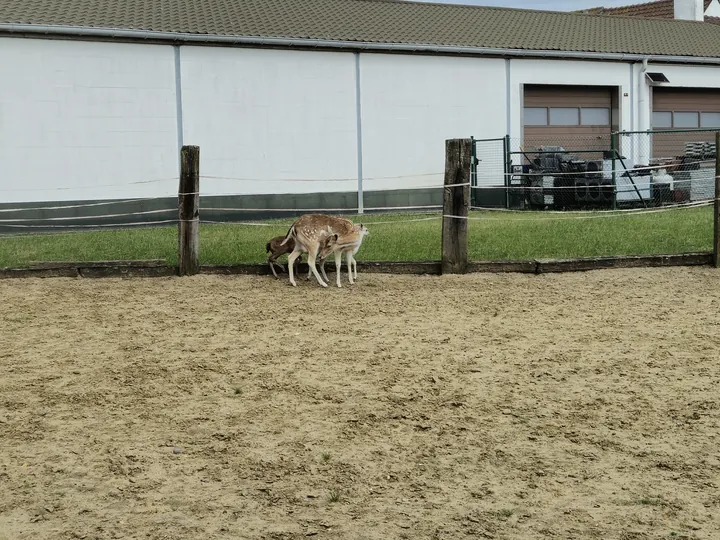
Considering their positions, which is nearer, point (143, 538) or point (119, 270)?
point (143, 538)

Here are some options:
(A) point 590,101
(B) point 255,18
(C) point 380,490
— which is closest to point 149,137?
(B) point 255,18

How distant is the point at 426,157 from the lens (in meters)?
24.1

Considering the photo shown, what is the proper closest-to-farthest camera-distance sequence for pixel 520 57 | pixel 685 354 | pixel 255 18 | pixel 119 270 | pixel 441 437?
1. pixel 441 437
2. pixel 685 354
3. pixel 119 270
4. pixel 255 18
5. pixel 520 57

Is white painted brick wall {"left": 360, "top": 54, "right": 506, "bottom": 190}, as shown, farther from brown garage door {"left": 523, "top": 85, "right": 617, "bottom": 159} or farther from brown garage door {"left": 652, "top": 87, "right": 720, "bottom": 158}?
brown garage door {"left": 652, "top": 87, "right": 720, "bottom": 158}

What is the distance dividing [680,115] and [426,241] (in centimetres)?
1676

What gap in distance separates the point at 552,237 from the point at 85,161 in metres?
10.2

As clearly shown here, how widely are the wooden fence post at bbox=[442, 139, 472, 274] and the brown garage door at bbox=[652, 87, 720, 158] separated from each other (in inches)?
687

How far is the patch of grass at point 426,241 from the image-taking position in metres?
12.9

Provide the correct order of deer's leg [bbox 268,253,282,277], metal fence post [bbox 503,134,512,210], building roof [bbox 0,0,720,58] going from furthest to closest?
metal fence post [bbox 503,134,512,210], building roof [bbox 0,0,720,58], deer's leg [bbox 268,253,282,277]

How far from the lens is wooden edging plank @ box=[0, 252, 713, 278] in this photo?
1119cm

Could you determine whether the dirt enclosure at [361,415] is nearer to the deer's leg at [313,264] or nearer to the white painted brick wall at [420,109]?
the deer's leg at [313,264]

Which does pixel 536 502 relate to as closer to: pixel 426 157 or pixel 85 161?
pixel 85 161

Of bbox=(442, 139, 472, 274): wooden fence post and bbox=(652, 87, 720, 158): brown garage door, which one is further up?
bbox=(652, 87, 720, 158): brown garage door

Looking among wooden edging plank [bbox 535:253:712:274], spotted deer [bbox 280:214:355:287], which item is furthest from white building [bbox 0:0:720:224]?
wooden edging plank [bbox 535:253:712:274]
